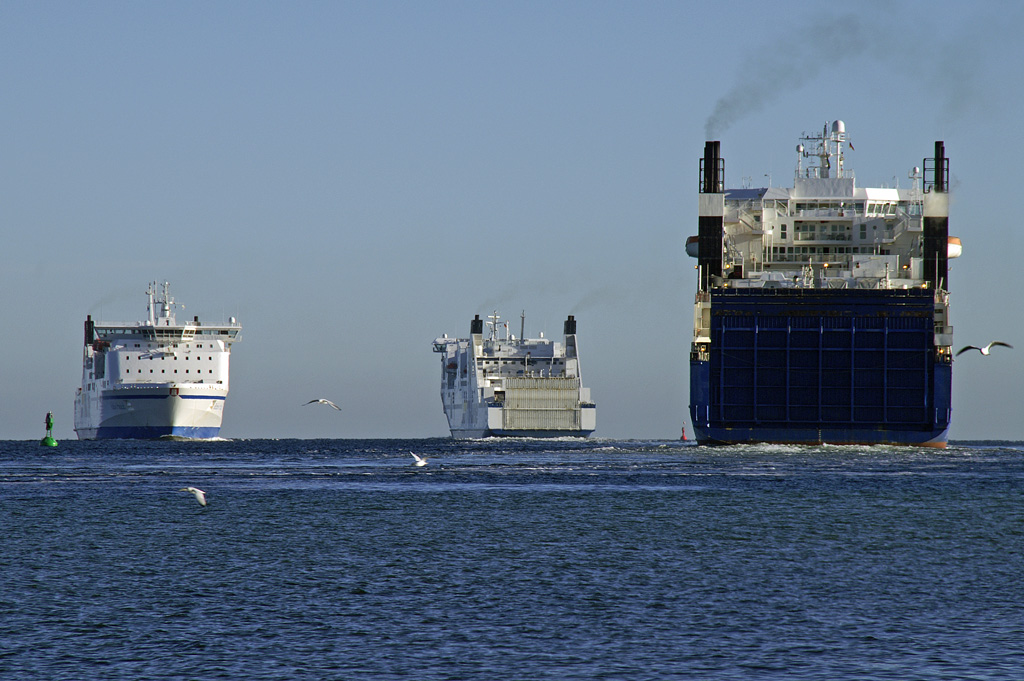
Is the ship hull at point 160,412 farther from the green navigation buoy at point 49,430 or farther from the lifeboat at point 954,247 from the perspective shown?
the lifeboat at point 954,247

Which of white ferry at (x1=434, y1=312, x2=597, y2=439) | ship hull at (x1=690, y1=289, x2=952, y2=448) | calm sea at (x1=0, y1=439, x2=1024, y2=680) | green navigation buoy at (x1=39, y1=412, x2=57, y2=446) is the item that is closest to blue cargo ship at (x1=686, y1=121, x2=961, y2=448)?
ship hull at (x1=690, y1=289, x2=952, y2=448)

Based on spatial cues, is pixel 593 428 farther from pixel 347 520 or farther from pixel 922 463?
pixel 347 520

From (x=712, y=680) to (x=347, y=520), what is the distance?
22811 mm

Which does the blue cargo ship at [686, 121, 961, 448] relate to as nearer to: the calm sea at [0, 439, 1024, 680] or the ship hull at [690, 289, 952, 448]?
the ship hull at [690, 289, 952, 448]

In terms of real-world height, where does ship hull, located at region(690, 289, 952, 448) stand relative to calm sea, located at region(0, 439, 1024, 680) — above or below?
above

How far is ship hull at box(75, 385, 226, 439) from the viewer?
419 ft

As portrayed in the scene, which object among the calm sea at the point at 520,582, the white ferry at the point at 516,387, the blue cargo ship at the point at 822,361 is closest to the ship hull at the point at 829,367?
the blue cargo ship at the point at 822,361

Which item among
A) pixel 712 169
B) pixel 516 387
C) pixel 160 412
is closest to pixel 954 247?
pixel 712 169

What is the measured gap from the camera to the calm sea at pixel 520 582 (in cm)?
1833

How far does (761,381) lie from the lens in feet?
241

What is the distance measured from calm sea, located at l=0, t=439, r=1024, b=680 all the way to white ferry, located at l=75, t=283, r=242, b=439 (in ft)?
257

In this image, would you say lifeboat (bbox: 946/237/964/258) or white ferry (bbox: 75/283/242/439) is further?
white ferry (bbox: 75/283/242/439)

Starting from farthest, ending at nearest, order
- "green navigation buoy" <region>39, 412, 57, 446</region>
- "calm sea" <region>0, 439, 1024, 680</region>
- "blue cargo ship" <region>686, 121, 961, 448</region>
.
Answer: "green navigation buoy" <region>39, 412, 57, 446</region> → "blue cargo ship" <region>686, 121, 961, 448</region> → "calm sea" <region>0, 439, 1024, 680</region>

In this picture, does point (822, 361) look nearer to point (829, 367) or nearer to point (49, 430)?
point (829, 367)
